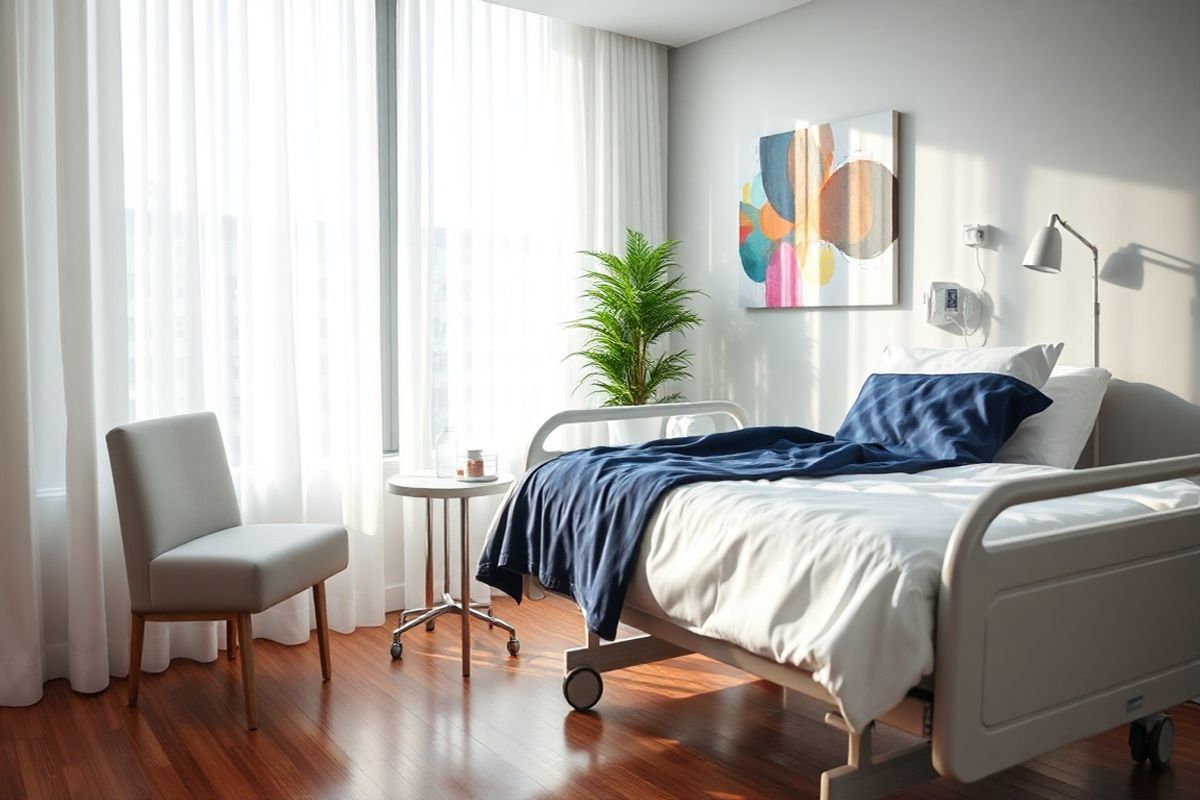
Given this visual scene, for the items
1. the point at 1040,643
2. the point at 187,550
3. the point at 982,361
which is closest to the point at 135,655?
the point at 187,550

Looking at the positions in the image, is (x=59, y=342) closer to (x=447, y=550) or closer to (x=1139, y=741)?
(x=447, y=550)

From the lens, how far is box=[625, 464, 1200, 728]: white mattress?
1864 mm

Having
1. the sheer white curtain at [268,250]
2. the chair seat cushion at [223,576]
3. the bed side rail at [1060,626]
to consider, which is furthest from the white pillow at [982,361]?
the chair seat cushion at [223,576]

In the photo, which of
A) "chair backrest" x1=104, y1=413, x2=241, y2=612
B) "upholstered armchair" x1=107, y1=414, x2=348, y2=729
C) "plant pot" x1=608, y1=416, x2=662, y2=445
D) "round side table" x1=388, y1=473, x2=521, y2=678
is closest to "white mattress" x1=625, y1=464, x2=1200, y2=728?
"round side table" x1=388, y1=473, x2=521, y2=678

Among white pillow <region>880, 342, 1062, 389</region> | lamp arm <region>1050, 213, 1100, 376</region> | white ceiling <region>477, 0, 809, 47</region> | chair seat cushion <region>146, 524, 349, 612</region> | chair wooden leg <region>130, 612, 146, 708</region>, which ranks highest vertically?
white ceiling <region>477, 0, 809, 47</region>

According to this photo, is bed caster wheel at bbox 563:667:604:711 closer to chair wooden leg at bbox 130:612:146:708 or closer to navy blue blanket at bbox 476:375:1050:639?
navy blue blanket at bbox 476:375:1050:639

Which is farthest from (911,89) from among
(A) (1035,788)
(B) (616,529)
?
(A) (1035,788)

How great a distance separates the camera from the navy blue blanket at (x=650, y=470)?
8.39 ft

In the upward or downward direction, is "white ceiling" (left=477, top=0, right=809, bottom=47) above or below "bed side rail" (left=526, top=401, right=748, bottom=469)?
above

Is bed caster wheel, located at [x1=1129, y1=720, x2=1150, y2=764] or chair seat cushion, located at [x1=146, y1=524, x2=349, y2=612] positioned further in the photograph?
chair seat cushion, located at [x1=146, y1=524, x2=349, y2=612]

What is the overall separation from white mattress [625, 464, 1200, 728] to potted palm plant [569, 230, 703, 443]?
1.86 m

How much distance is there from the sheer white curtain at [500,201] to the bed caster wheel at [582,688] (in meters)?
1.35

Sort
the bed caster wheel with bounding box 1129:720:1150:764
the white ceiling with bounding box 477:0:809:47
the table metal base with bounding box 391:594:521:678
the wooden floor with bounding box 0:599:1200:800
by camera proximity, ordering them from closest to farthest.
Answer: the wooden floor with bounding box 0:599:1200:800 → the bed caster wheel with bounding box 1129:720:1150:764 → the table metal base with bounding box 391:594:521:678 → the white ceiling with bounding box 477:0:809:47

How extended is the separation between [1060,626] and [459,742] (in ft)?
5.20
